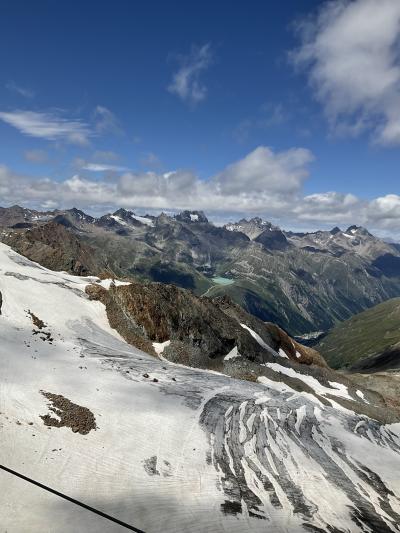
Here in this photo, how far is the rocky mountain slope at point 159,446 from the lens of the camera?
24.1 m

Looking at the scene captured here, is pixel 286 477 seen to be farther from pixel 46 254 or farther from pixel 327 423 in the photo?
pixel 46 254

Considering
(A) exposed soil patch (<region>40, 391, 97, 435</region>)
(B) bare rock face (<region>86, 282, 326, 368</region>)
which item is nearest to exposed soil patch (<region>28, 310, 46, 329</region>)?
(B) bare rock face (<region>86, 282, 326, 368</region>)

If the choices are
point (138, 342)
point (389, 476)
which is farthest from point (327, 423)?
point (138, 342)

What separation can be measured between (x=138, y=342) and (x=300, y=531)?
47.3 metres

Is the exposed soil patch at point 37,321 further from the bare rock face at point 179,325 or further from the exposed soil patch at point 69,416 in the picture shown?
the exposed soil patch at point 69,416

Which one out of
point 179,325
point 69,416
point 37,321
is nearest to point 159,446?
point 69,416

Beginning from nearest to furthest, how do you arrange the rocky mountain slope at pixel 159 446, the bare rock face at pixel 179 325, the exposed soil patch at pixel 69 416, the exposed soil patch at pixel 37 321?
1. the rocky mountain slope at pixel 159 446
2. the exposed soil patch at pixel 69 416
3. the exposed soil patch at pixel 37 321
4. the bare rock face at pixel 179 325

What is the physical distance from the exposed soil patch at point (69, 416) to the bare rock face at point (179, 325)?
33.6m

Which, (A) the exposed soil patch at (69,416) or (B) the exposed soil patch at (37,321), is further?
(B) the exposed soil patch at (37,321)

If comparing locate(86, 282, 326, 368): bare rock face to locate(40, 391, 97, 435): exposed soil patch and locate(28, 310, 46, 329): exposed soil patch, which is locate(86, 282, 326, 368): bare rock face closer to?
locate(28, 310, 46, 329): exposed soil patch

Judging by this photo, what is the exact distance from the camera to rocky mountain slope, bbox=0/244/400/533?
79.0 ft

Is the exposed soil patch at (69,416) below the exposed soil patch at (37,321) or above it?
below

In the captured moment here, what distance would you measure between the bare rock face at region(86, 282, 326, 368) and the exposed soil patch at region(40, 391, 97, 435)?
33588 mm

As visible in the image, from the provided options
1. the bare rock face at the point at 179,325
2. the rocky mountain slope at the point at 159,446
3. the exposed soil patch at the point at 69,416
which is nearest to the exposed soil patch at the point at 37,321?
the rocky mountain slope at the point at 159,446
